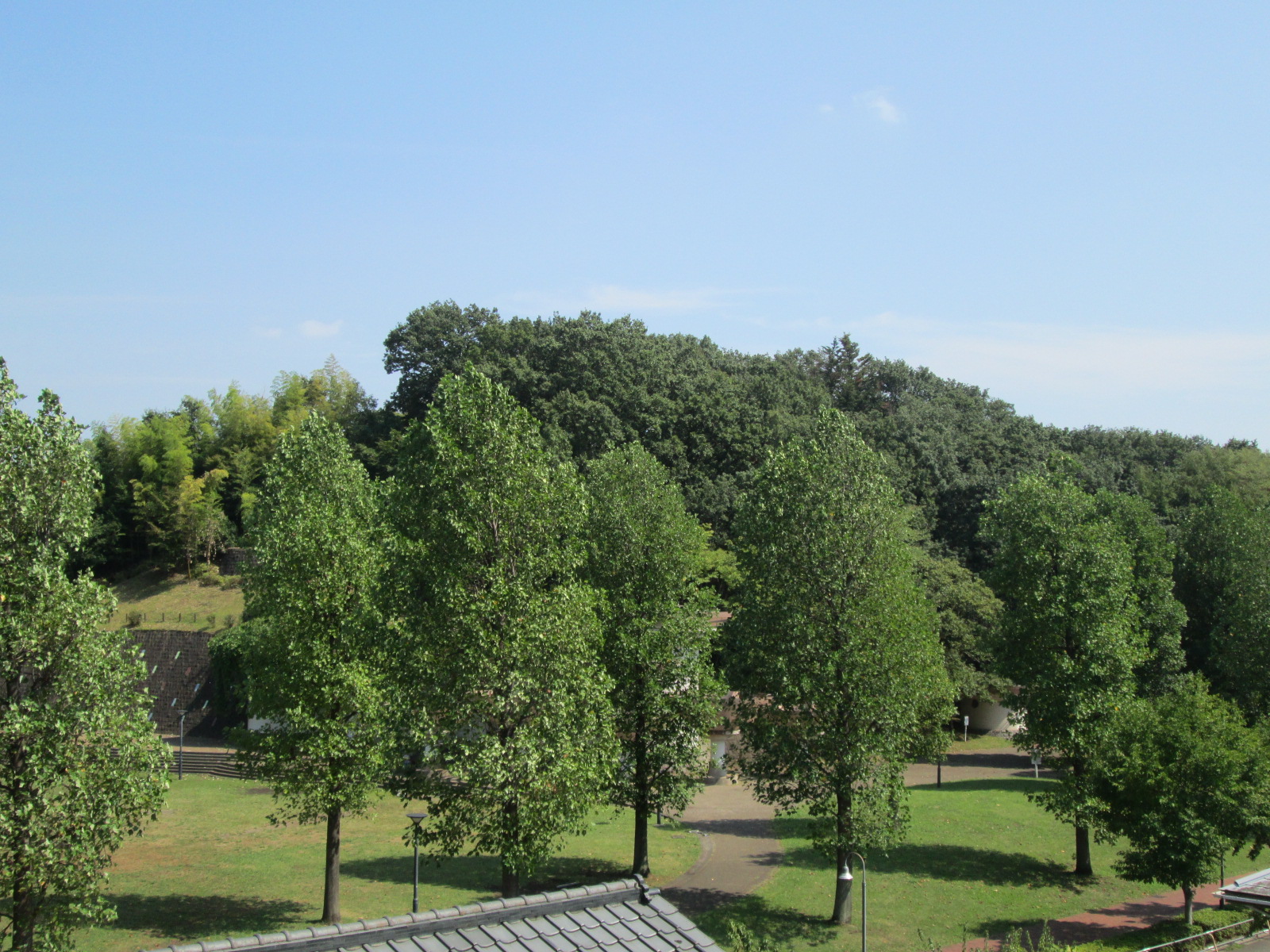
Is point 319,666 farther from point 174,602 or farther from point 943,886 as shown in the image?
point 174,602

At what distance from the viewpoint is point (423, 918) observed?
339 inches

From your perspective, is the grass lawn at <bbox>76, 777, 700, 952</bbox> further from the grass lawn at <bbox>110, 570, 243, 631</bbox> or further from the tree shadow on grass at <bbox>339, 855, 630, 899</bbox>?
the grass lawn at <bbox>110, 570, 243, 631</bbox>

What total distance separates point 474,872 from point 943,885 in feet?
41.5

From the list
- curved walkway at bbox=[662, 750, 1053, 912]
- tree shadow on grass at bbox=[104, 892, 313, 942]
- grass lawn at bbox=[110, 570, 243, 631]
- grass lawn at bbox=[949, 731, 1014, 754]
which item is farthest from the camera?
grass lawn at bbox=[110, 570, 243, 631]

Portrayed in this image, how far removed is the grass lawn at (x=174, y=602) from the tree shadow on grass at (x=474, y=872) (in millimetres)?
38230

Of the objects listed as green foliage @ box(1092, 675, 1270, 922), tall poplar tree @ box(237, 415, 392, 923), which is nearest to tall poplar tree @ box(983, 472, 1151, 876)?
green foliage @ box(1092, 675, 1270, 922)

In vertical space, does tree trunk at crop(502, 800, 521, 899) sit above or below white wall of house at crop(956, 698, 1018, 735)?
above

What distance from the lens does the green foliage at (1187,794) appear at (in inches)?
867

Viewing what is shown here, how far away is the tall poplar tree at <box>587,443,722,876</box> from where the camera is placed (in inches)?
934

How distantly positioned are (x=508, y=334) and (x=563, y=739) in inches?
Answer: 2244

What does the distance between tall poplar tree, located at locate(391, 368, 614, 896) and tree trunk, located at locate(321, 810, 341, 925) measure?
2.97m

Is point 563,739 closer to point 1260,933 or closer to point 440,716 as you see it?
point 440,716

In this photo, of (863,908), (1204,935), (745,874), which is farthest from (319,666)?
(1204,935)

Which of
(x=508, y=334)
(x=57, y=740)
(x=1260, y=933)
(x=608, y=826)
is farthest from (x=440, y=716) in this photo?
(x=508, y=334)
